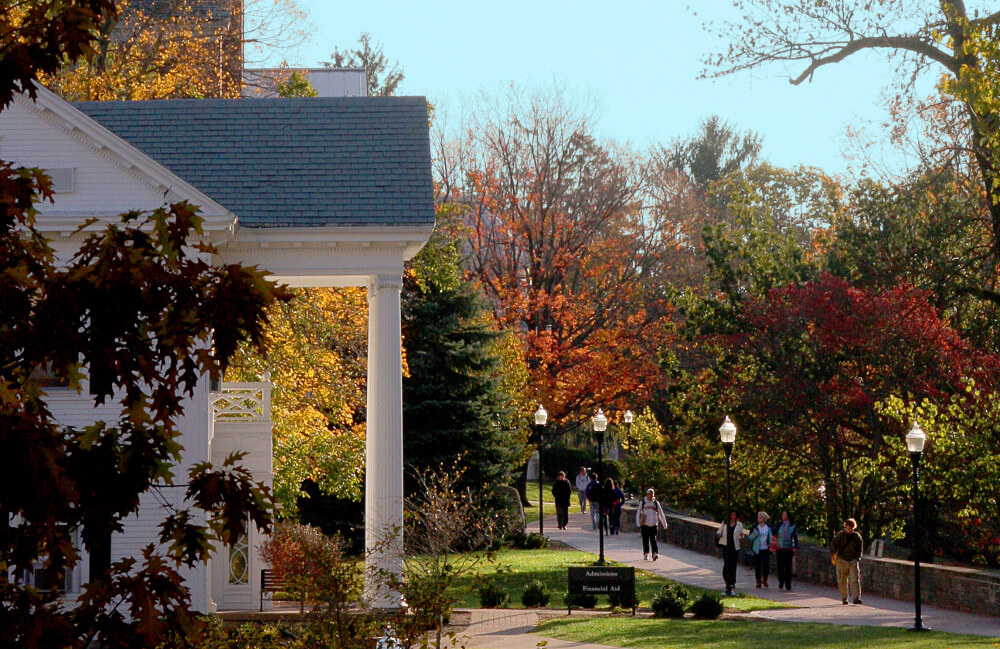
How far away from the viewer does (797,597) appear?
26.8m

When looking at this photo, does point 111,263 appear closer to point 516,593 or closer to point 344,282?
point 344,282

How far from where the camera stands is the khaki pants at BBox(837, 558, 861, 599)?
979 inches

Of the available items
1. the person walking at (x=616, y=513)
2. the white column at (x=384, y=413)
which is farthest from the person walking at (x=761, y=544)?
the person walking at (x=616, y=513)

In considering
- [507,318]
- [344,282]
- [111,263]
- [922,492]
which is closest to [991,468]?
[922,492]

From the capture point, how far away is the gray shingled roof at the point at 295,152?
2339 centimetres

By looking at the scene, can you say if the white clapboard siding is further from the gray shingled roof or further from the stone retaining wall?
the stone retaining wall

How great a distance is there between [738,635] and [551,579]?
29.6 ft

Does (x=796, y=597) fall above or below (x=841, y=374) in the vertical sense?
below

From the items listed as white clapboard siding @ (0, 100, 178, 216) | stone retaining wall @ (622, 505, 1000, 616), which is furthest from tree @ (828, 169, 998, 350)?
white clapboard siding @ (0, 100, 178, 216)

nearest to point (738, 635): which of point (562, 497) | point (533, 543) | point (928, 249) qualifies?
point (928, 249)

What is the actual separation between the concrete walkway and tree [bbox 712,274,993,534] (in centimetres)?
273

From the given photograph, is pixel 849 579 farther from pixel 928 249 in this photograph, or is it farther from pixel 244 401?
pixel 244 401

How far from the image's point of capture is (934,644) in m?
18.5

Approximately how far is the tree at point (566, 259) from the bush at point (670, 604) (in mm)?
Answer: 23123
